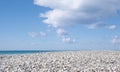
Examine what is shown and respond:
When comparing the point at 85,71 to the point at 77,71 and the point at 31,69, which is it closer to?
the point at 77,71

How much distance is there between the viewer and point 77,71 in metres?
13.9

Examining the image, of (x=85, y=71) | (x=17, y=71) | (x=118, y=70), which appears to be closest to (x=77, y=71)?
(x=85, y=71)

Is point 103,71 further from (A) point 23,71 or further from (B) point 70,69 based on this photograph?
(A) point 23,71

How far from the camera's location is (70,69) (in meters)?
14.6

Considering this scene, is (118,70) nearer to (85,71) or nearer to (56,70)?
(85,71)

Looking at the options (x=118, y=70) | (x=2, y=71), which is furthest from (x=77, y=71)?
(x=2, y=71)

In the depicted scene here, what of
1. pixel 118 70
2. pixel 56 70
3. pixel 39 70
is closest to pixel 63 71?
pixel 56 70

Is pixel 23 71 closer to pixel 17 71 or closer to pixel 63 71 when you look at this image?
pixel 17 71

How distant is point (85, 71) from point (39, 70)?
2.65 m

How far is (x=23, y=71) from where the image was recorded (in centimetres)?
1377

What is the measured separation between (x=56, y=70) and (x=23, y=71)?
6.17 feet

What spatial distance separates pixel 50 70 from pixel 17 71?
1.87 m

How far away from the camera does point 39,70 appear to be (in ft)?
46.2

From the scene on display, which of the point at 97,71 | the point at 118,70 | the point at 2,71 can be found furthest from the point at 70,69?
the point at 2,71
